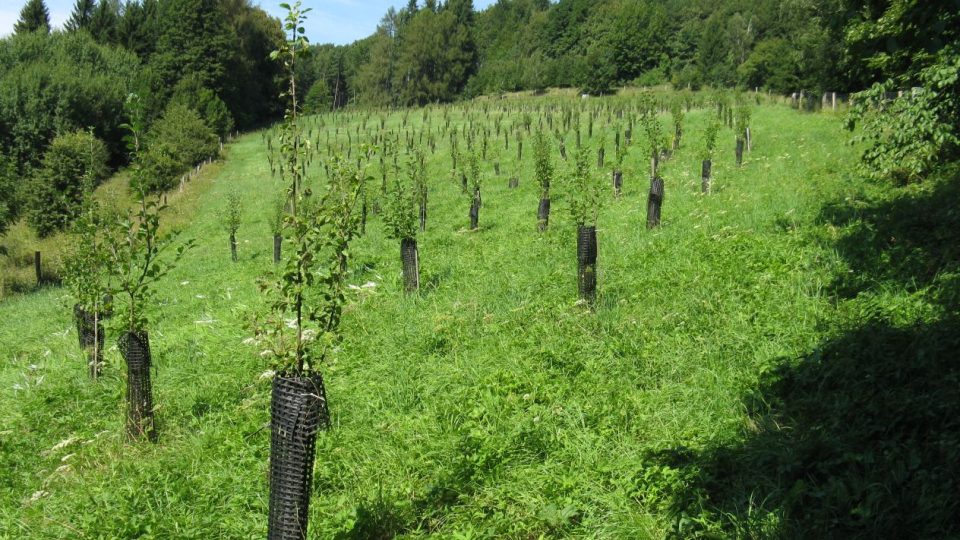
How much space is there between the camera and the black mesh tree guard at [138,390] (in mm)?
6016

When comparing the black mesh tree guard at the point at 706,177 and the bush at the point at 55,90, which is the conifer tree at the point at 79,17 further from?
the black mesh tree guard at the point at 706,177

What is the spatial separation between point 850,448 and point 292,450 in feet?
12.6

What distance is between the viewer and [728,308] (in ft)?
22.5

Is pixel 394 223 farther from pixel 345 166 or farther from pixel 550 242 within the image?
pixel 345 166

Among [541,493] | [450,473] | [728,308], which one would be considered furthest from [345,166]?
[728,308]

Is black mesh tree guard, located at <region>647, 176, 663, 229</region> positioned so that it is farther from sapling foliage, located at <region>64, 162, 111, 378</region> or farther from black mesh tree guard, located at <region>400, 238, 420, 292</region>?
sapling foliage, located at <region>64, 162, 111, 378</region>

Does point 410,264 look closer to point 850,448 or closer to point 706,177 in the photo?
point 850,448

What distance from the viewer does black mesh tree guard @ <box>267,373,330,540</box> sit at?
3.56 m

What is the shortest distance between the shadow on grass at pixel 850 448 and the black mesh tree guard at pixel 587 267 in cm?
280

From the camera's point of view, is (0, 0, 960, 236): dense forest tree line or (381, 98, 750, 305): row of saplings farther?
(0, 0, 960, 236): dense forest tree line

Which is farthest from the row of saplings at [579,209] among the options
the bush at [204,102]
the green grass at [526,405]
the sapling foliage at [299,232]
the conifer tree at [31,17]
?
the conifer tree at [31,17]

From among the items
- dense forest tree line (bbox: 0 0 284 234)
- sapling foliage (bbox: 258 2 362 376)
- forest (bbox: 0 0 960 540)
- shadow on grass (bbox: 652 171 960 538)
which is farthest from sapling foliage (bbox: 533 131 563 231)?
dense forest tree line (bbox: 0 0 284 234)

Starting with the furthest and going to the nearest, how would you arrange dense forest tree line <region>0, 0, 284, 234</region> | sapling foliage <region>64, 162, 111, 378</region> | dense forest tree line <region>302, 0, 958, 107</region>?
dense forest tree line <region>302, 0, 958, 107</region> < dense forest tree line <region>0, 0, 284, 234</region> < sapling foliage <region>64, 162, 111, 378</region>

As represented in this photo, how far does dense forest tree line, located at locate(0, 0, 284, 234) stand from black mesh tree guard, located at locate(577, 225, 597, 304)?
973 inches
